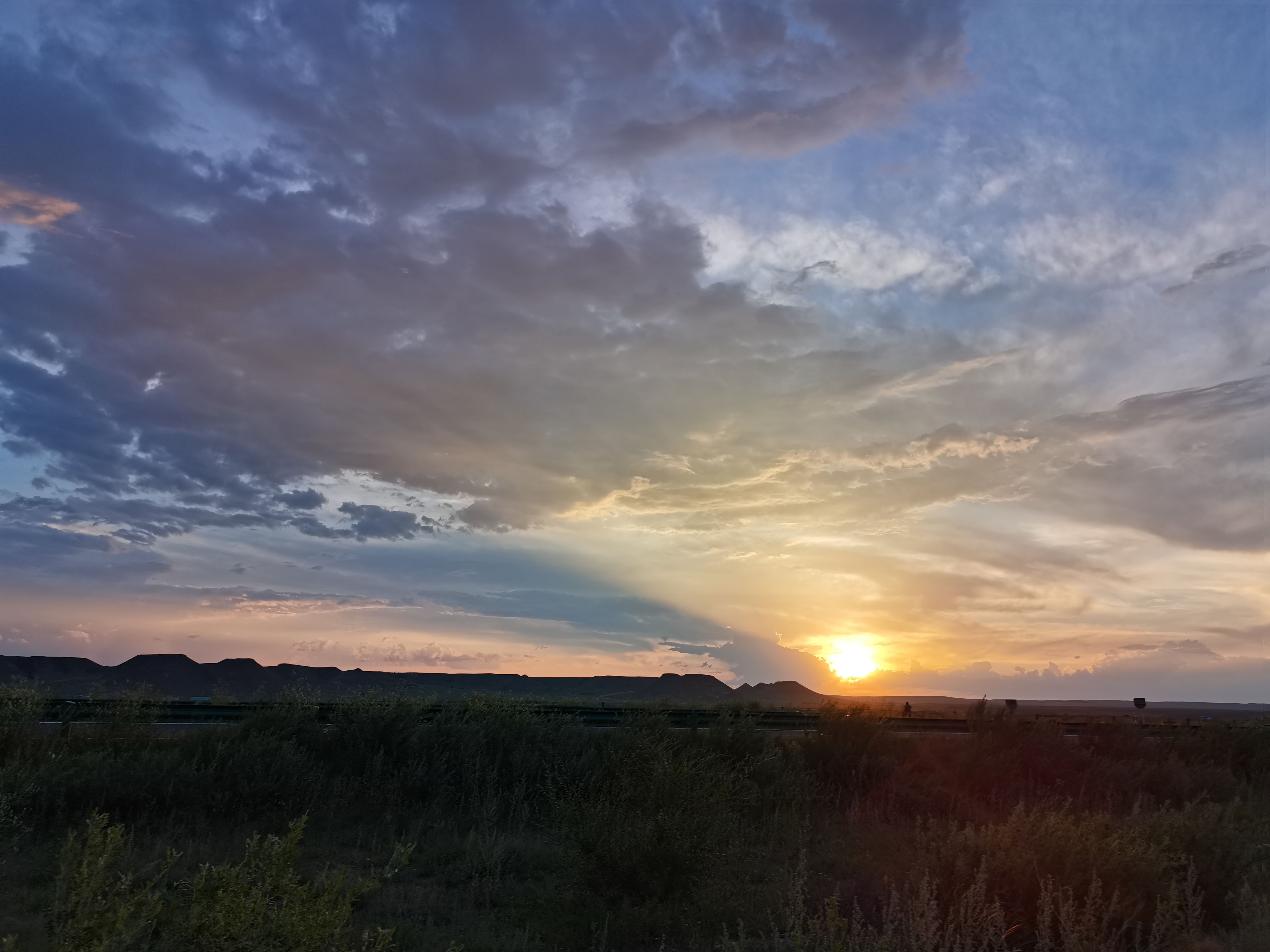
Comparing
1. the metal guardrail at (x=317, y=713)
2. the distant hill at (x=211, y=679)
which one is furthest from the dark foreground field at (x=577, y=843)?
the distant hill at (x=211, y=679)

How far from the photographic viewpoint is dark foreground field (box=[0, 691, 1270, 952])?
6758 millimetres

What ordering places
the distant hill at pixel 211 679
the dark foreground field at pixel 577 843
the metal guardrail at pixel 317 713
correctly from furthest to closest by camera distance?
the distant hill at pixel 211 679, the metal guardrail at pixel 317 713, the dark foreground field at pixel 577 843

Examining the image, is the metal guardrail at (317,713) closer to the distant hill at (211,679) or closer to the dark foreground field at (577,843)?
the dark foreground field at (577,843)

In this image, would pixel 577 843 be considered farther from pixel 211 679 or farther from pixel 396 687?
pixel 211 679

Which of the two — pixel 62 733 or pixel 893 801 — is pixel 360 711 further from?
pixel 893 801

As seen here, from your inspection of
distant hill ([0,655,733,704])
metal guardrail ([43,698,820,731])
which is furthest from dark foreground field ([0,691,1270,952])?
distant hill ([0,655,733,704])

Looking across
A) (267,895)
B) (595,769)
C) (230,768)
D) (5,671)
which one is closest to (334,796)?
(230,768)

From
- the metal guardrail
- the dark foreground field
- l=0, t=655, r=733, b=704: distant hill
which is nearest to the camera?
the dark foreground field

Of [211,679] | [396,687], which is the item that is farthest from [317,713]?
[211,679]

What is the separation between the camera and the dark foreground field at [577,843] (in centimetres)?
676

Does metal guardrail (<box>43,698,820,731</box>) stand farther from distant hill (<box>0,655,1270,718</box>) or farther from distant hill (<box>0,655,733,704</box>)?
distant hill (<box>0,655,733,704</box>)

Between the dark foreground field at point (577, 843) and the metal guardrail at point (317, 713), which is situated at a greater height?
the metal guardrail at point (317, 713)

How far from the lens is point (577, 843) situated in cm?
1136

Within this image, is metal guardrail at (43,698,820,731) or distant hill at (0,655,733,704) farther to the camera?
distant hill at (0,655,733,704)
